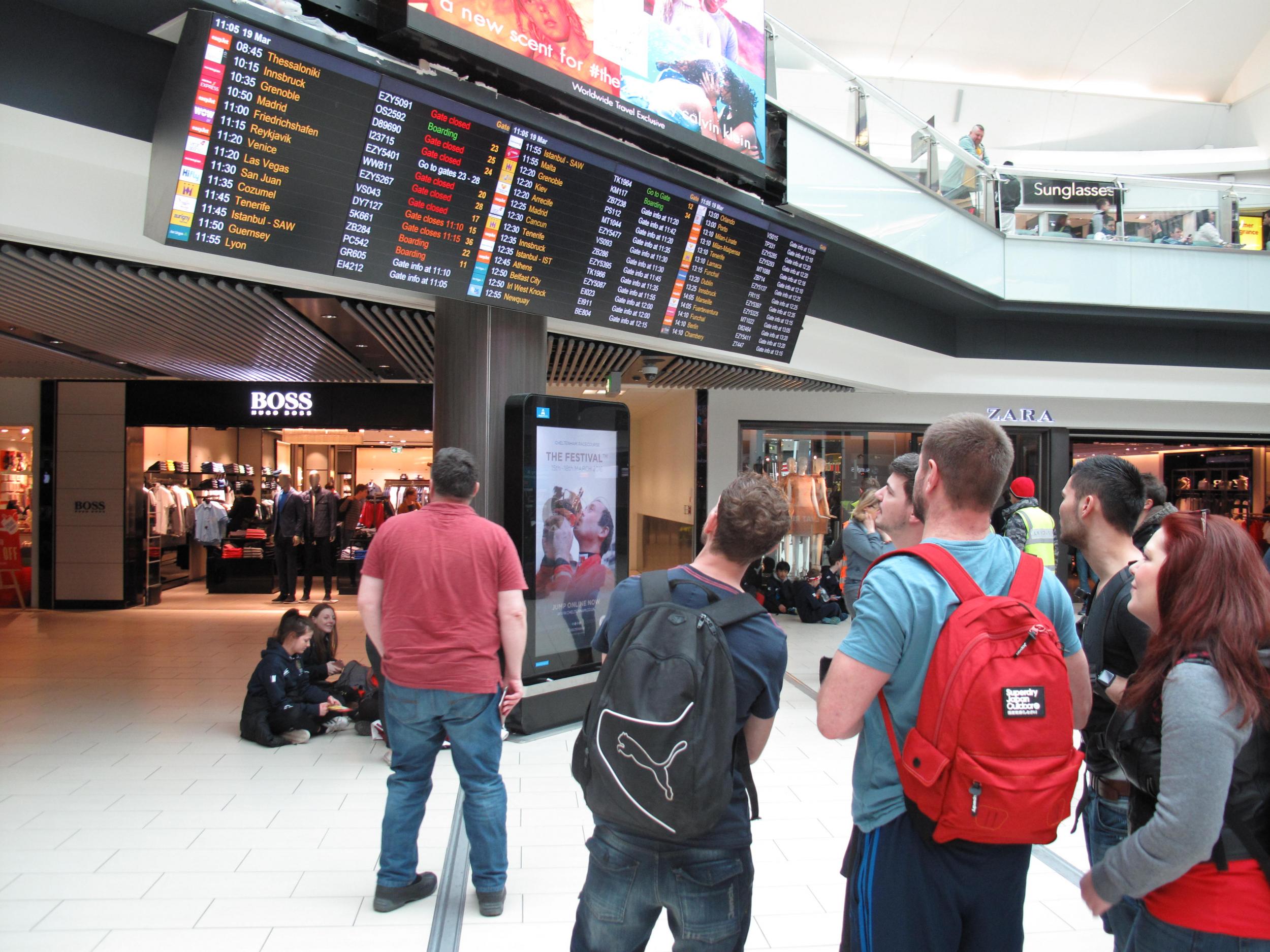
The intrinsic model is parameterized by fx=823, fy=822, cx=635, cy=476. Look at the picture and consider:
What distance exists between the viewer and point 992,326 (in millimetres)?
9297

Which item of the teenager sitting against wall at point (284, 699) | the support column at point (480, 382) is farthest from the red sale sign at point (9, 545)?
the support column at point (480, 382)

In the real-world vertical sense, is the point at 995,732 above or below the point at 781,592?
above

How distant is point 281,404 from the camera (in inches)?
360

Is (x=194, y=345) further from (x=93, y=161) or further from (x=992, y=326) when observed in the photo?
(x=992, y=326)

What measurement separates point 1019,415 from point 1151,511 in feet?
22.5

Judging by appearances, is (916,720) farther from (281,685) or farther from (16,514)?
(16,514)

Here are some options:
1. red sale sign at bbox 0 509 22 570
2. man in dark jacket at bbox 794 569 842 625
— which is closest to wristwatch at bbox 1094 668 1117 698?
man in dark jacket at bbox 794 569 842 625

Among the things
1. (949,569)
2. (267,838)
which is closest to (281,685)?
(267,838)

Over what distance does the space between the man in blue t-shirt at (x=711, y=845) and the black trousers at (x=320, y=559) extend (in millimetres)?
9950

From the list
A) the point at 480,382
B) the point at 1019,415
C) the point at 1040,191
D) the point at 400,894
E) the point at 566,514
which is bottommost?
the point at 400,894

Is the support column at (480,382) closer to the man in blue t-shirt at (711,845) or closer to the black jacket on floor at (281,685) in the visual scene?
the black jacket on floor at (281,685)

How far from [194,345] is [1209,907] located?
7.36m

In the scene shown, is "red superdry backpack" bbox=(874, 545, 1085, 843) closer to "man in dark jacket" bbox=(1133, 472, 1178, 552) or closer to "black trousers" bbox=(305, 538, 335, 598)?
"man in dark jacket" bbox=(1133, 472, 1178, 552)

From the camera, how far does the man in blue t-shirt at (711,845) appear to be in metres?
1.63
